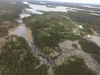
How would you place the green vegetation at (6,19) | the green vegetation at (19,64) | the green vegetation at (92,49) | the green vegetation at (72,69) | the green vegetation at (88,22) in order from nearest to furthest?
1. the green vegetation at (19,64)
2. the green vegetation at (72,69)
3. the green vegetation at (92,49)
4. the green vegetation at (6,19)
5. the green vegetation at (88,22)

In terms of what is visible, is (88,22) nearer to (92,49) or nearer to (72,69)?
(92,49)

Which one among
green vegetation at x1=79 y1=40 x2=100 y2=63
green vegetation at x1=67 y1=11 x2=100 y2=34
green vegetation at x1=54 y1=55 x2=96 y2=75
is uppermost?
green vegetation at x1=67 y1=11 x2=100 y2=34

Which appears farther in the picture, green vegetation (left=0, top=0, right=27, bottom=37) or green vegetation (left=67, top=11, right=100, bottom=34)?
green vegetation (left=67, top=11, right=100, bottom=34)

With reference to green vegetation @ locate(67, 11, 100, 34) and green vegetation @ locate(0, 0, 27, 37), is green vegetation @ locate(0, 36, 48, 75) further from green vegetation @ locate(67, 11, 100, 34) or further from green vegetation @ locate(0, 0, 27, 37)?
green vegetation @ locate(67, 11, 100, 34)

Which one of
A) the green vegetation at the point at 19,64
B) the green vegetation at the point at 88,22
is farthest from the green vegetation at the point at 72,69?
the green vegetation at the point at 88,22

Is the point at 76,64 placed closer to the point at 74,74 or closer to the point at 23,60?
the point at 74,74

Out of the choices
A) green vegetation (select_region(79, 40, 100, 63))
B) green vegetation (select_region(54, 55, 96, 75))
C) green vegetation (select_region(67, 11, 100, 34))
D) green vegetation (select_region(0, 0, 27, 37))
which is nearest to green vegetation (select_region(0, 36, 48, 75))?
green vegetation (select_region(54, 55, 96, 75))

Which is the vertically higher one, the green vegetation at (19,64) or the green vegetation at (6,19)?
the green vegetation at (6,19)

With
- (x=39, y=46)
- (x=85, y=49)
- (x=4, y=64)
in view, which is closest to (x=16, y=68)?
(x=4, y=64)

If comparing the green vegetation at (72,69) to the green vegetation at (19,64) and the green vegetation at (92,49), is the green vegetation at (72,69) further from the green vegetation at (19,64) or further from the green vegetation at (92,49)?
the green vegetation at (92,49)

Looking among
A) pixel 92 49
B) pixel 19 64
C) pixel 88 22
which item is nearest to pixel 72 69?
pixel 92 49

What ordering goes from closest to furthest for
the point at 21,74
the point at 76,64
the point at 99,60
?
the point at 21,74 < the point at 76,64 < the point at 99,60
